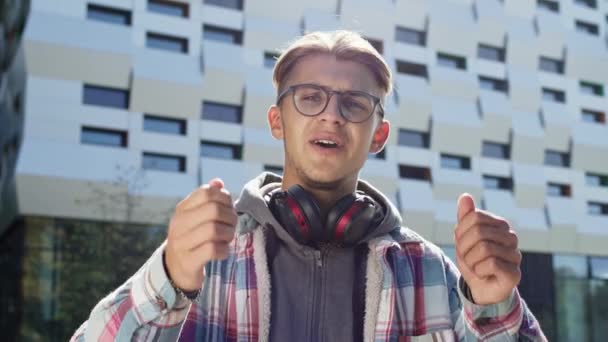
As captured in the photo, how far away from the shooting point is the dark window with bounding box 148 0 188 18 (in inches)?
923

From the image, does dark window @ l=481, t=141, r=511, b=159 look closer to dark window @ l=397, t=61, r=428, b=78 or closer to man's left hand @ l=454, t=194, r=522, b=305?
dark window @ l=397, t=61, r=428, b=78

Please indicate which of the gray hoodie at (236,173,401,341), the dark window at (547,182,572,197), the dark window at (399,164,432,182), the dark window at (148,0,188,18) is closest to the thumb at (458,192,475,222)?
the gray hoodie at (236,173,401,341)

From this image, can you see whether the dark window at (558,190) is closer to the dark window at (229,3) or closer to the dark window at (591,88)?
the dark window at (591,88)

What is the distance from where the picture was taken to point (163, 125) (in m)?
22.6

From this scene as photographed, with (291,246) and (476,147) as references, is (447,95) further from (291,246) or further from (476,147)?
(291,246)

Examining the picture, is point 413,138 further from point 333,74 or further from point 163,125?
point 333,74

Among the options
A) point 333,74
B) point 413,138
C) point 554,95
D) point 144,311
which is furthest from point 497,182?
point 144,311

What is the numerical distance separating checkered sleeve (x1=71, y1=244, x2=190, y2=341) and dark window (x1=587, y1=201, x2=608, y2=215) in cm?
3158

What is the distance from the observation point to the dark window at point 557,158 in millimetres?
30094

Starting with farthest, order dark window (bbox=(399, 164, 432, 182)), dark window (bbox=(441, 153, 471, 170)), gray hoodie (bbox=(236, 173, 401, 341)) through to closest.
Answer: dark window (bbox=(441, 153, 471, 170)) → dark window (bbox=(399, 164, 432, 182)) → gray hoodie (bbox=(236, 173, 401, 341))

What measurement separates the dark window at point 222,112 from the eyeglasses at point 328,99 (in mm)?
21236

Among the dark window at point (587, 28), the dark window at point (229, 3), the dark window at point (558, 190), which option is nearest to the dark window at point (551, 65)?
the dark window at point (587, 28)

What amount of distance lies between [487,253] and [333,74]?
36.4 inches

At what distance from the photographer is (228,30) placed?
24359 mm
